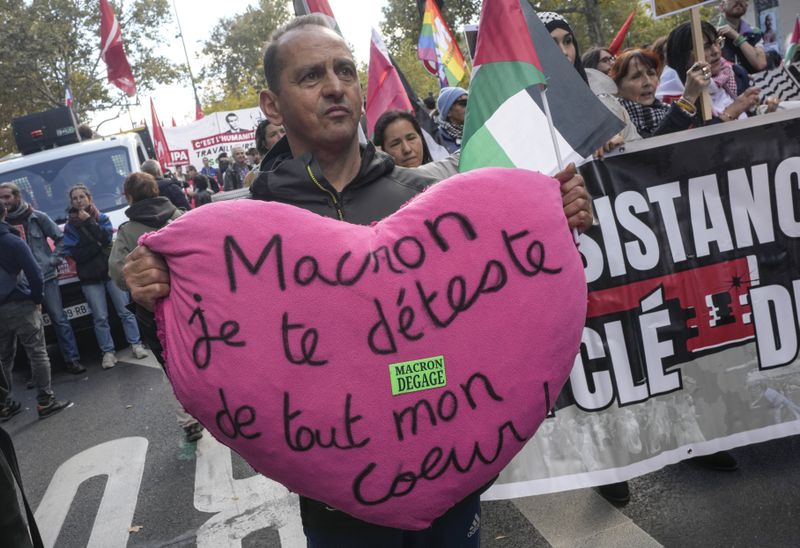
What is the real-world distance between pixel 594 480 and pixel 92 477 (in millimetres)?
3349

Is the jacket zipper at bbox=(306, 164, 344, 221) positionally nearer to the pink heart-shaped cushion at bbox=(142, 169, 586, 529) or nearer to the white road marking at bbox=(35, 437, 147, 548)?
the pink heart-shaped cushion at bbox=(142, 169, 586, 529)

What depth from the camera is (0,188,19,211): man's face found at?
6910 millimetres

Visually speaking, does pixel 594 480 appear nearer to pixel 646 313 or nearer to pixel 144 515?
pixel 646 313

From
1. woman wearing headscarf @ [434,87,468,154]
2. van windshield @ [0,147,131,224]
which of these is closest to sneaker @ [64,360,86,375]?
van windshield @ [0,147,131,224]

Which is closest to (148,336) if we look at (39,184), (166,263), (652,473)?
(166,263)

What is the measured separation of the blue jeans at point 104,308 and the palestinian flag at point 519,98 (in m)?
6.23

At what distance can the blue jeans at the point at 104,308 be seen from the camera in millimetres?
7742

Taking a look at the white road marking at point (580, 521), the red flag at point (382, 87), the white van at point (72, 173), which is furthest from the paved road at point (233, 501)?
the white van at point (72, 173)

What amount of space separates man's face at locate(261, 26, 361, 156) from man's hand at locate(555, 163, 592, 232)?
53 centimetres

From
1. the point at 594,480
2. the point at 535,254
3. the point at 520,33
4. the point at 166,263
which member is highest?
the point at 520,33

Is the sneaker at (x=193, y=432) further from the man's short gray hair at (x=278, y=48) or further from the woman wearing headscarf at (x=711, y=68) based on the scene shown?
the woman wearing headscarf at (x=711, y=68)

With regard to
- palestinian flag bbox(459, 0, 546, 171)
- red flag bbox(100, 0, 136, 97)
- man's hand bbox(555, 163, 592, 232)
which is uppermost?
red flag bbox(100, 0, 136, 97)

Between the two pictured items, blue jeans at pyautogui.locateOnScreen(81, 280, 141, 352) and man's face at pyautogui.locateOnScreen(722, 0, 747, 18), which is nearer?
man's face at pyautogui.locateOnScreen(722, 0, 747, 18)

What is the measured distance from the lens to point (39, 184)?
937 cm
